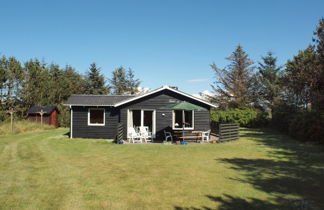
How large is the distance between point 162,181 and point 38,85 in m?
35.3

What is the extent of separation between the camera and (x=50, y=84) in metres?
38.8

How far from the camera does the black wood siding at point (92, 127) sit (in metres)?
18.1

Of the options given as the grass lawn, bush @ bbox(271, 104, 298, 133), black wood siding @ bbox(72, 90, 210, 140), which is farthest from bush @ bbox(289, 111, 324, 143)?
black wood siding @ bbox(72, 90, 210, 140)

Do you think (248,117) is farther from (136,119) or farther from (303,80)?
(136,119)

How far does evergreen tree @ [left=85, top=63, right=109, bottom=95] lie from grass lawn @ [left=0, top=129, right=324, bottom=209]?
37482mm

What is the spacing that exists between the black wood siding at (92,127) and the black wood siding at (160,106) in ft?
2.89

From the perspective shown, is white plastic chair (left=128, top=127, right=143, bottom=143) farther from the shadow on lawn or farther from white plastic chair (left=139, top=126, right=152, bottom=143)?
the shadow on lawn

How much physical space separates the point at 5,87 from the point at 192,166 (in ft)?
105

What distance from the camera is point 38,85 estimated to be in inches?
1447

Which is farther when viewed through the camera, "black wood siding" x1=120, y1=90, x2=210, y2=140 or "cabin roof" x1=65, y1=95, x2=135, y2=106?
"cabin roof" x1=65, y1=95, x2=135, y2=106

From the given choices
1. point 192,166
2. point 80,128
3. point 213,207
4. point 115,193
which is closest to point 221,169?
point 192,166

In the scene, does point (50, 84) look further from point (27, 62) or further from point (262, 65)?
point (262, 65)

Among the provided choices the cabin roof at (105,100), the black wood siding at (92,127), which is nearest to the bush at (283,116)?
the cabin roof at (105,100)

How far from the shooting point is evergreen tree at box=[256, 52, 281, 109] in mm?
43625
